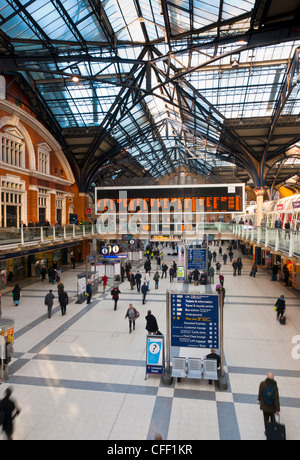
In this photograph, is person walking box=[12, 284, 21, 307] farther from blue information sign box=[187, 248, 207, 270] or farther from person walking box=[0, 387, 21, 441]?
blue information sign box=[187, 248, 207, 270]

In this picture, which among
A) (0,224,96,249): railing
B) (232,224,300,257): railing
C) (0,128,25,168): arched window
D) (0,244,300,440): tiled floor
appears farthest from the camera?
(0,128,25,168): arched window

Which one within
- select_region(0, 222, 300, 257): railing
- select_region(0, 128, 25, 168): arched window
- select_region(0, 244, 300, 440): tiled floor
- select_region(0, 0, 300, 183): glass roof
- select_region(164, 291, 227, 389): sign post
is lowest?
select_region(0, 244, 300, 440): tiled floor

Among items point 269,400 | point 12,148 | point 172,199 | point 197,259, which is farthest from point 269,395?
point 12,148

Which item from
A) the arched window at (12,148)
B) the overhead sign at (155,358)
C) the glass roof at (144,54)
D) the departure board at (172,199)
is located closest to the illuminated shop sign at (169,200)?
the departure board at (172,199)

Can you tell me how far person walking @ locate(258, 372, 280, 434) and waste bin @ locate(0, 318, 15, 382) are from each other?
6904mm

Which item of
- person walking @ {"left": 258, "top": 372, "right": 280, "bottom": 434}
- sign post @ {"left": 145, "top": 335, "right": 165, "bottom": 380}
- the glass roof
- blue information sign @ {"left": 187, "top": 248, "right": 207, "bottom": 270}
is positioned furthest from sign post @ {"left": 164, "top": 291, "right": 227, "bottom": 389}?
the glass roof

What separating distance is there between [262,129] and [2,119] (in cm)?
2256

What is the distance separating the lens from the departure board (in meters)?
23.4

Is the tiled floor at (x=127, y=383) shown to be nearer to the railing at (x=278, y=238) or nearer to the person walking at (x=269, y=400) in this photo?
the person walking at (x=269, y=400)

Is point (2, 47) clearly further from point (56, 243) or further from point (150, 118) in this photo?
point (150, 118)

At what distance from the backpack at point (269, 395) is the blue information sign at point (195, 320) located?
2000 millimetres

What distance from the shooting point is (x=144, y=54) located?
21.7 meters
